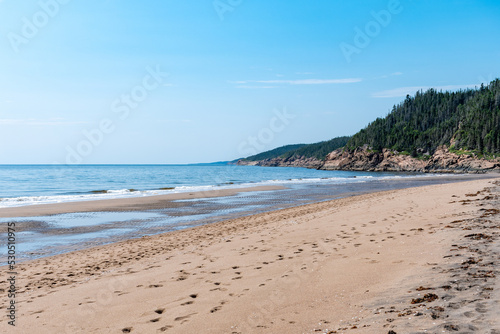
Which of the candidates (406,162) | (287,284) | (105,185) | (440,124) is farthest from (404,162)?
(287,284)

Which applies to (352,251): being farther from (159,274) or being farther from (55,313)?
(55,313)

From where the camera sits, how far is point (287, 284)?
6172mm

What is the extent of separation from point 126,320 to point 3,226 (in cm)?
1597

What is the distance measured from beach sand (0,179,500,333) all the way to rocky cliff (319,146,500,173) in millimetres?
109842

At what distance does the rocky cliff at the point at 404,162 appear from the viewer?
340 ft

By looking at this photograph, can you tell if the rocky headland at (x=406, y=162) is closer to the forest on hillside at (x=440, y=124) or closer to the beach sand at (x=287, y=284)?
the forest on hillside at (x=440, y=124)

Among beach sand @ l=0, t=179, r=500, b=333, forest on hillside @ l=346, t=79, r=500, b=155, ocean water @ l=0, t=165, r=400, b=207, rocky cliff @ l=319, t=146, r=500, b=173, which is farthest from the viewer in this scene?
forest on hillside @ l=346, t=79, r=500, b=155

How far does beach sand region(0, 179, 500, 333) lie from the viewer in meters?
4.38

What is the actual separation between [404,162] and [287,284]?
5520 inches

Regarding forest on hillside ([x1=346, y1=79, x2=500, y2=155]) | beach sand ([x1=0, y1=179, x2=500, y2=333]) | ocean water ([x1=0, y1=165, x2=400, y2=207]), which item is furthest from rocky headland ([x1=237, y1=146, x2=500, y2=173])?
beach sand ([x1=0, y1=179, x2=500, y2=333])

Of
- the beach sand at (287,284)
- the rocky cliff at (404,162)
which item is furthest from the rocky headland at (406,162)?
the beach sand at (287,284)

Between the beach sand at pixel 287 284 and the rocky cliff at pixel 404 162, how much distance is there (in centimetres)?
10984

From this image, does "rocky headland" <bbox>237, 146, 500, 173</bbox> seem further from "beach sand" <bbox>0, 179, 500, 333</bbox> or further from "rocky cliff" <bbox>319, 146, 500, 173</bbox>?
"beach sand" <bbox>0, 179, 500, 333</bbox>

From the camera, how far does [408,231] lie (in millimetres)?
9812
